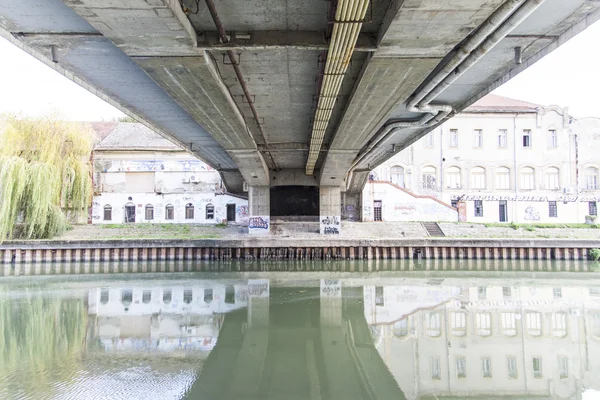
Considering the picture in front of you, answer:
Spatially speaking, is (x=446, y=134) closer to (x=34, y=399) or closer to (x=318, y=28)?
(x=318, y=28)

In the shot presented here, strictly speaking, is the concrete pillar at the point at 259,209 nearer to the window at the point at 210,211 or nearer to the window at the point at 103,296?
the window at the point at 210,211

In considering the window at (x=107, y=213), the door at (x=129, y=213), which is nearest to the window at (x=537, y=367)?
the door at (x=129, y=213)

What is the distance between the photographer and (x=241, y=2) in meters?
5.89

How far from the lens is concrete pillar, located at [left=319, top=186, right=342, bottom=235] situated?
2392 centimetres

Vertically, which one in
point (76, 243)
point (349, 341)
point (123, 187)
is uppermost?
point (123, 187)

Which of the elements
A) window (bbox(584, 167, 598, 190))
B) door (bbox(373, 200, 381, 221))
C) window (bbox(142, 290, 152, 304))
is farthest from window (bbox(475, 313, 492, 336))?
window (bbox(584, 167, 598, 190))

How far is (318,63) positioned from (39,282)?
1369cm

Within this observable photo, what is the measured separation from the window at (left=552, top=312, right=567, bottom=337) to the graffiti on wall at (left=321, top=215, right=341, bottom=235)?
574 inches

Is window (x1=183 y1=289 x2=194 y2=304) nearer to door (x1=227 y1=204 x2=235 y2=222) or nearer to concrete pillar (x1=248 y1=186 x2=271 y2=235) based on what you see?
concrete pillar (x1=248 y1=186 x2=271 y2=235)

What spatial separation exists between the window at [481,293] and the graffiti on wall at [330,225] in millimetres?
11111

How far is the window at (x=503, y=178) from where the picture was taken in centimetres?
3151

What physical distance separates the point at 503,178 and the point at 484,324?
25.6m

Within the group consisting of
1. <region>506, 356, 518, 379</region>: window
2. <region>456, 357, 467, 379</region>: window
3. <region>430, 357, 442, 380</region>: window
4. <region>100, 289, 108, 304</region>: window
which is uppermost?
<region>100, 289, 108, 304</region>: window

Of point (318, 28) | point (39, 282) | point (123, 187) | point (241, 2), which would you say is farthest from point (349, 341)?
point (123, 187)
